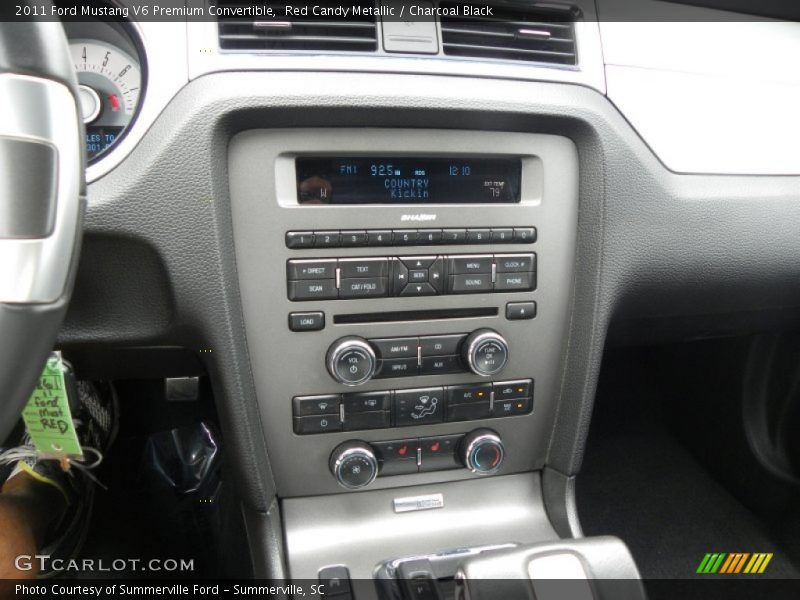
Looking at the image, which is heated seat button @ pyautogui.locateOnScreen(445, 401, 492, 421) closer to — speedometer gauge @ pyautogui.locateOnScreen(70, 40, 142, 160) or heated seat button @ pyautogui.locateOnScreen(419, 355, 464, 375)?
heated seat button @ pyautogui.locateOnScreen(419, 355, 464, 375)

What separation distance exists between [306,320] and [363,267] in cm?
10

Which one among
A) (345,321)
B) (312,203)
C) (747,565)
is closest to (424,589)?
(345,321)

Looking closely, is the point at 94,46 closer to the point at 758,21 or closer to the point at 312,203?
the point at 312,203

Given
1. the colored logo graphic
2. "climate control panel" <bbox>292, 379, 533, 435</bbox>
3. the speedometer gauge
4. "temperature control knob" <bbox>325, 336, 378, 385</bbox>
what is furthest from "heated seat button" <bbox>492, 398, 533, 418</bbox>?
→ the colored logo graphic

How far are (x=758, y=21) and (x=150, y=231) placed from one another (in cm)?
92

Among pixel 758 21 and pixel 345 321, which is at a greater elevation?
pixel 758 21

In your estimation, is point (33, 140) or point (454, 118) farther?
point (454, 118)

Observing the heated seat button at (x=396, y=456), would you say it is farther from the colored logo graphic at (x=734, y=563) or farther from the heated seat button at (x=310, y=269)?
the colored logo graphic at (x=734, y=563)

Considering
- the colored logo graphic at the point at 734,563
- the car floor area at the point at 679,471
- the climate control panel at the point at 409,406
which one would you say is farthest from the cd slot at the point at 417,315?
the colored logo graphic at the point at 734,563

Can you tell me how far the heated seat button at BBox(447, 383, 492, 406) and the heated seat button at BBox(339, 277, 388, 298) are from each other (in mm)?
182

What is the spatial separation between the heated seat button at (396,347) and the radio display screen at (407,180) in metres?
0.18

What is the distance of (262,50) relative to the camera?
78 cm

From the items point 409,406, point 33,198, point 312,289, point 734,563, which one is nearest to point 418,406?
point 409,406

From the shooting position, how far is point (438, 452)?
38.0 inches
